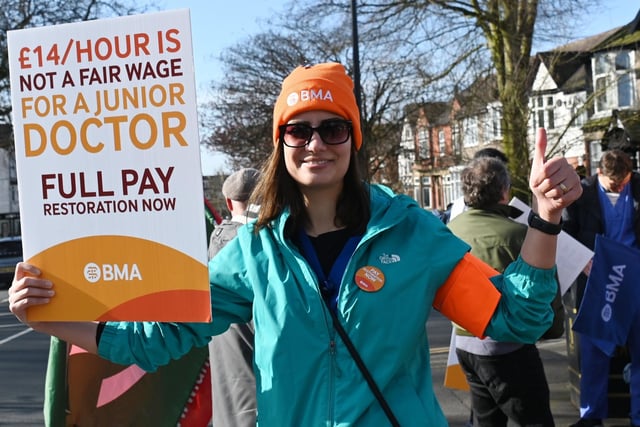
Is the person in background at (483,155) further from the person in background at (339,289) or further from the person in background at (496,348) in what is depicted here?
the person in background at (339,289)

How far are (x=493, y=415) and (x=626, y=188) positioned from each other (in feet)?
7.13

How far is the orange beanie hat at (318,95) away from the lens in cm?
228

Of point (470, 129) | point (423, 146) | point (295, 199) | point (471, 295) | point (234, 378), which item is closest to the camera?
point (471, 295)

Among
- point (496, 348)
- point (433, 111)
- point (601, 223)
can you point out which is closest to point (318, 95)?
point (496, 348)

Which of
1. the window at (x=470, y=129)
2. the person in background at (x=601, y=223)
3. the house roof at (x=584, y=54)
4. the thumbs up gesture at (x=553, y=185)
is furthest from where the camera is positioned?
the house roof at (x=584, y=54)

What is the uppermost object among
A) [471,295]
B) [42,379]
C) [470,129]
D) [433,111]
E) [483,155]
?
[433,111]

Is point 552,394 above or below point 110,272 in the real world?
below

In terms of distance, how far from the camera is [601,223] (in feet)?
19.1

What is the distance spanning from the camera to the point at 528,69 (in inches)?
781

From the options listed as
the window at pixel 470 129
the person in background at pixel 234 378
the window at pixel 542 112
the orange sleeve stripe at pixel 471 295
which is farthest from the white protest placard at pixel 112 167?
the window at pixel 470 129

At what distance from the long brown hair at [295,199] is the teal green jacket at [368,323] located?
10 centimetres

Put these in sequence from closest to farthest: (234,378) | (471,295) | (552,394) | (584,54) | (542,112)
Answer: (471,295) < (234,378) < (552,394) < (542,112) < (584,54)

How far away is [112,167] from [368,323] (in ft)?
2.57

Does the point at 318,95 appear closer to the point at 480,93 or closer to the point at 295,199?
the point at 295,199
